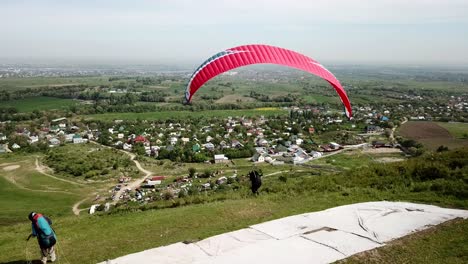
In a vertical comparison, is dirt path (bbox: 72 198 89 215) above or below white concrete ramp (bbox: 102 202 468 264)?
below

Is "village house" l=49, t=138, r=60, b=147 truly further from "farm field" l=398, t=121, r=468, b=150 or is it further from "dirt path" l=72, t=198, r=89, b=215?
"farm field" l=398, t=121, r=468, b=150

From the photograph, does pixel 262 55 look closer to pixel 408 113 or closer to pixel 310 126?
pixel 310 126

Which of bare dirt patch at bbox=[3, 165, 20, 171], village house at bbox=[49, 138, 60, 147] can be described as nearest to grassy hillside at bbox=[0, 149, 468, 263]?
bare dirt patch at bbox=[3, 165, 20, 171]

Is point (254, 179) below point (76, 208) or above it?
above

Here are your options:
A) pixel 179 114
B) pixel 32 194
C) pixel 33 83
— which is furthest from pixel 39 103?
pixel 32 194

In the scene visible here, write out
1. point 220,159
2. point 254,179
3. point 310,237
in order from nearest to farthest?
point 310,237, point 254,179, point 220,159

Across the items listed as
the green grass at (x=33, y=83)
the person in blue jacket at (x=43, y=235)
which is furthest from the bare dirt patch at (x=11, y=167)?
the green grass at (x=33, y=83)

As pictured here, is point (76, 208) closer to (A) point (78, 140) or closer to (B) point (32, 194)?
(B) point (32, 194)
